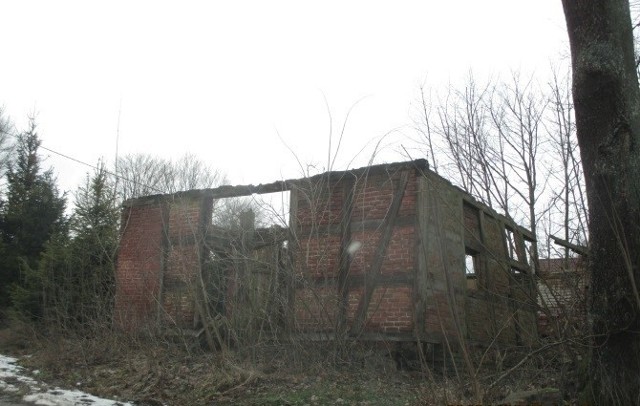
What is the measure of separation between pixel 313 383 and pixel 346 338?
1254 mm

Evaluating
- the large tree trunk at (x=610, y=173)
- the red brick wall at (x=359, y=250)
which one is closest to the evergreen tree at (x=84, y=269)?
the red brick wall at (x=359, y=250)

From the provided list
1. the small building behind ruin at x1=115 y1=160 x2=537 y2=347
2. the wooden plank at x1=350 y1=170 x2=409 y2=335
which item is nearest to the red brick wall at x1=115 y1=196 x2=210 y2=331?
the small building behind ruin at x1=115 y1=160 x2=537 y2=347

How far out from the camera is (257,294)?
929 cm

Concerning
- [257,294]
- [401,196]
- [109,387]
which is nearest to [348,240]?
[401,196]

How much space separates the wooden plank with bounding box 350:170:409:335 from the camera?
984 centimetres

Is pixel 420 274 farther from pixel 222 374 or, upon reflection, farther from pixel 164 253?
pixel 164 253

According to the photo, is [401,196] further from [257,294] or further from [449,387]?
[449,387]

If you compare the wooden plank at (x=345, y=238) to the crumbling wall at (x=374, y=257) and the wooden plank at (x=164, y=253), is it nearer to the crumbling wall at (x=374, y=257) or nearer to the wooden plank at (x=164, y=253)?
the crumbling wall at (x=374, y=257)

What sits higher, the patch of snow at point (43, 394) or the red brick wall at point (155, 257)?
the red brick wall at point (155, 257)

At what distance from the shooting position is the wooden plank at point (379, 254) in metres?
9.84

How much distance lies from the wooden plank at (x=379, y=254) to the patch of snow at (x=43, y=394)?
4.06m

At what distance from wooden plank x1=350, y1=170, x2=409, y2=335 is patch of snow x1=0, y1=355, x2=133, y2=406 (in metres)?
4.06

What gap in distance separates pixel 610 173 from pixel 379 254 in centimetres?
560

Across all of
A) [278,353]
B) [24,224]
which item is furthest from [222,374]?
[24,224]
